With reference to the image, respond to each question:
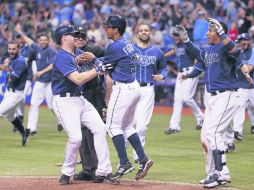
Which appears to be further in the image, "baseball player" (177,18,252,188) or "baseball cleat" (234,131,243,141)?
"baseball cleat" (234,131,243,141)

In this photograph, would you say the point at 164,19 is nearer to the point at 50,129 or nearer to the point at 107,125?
the point at 50,129

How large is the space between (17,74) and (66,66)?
5.29 metres

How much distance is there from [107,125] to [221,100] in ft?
5.44

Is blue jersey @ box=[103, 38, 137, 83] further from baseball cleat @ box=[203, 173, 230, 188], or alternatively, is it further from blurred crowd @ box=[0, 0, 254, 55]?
blurred crowd @ box=[0, 0, 254, 55]

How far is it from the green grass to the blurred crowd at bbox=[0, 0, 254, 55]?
5893 millimetres

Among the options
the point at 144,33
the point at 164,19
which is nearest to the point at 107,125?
the point at 144,33

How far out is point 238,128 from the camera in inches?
585

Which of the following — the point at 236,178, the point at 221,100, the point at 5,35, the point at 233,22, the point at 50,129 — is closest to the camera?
the point at 221,100

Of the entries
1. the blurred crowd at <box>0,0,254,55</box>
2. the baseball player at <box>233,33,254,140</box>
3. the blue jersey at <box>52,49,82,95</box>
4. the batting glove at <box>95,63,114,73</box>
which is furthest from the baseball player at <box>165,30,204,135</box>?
the batting glove at <box>95,63,114,73</box>

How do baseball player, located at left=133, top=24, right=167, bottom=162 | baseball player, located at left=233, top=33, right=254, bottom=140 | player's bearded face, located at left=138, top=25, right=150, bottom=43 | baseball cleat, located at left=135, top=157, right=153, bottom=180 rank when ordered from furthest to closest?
baseball player, located at left=233, top=33, right=254, bottom=140 < player's bearded face, located at left=138, top=25, right=150, bottom=43 < baseball player, located at left=133, top=24, right=167, bottom=162 < baseball cleat, located at left=135, top=157, right=153, bottom=180

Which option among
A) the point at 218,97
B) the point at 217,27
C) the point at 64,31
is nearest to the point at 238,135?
the point at 218,97

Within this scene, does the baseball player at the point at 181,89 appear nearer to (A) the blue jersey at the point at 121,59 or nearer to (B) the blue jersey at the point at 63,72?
(A) the blue jersey at the point at 121,59

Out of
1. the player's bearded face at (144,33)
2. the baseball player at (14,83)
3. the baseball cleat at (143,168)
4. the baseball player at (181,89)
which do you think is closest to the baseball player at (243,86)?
the baseball player at (181,89)

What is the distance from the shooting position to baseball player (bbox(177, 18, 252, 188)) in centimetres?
926
